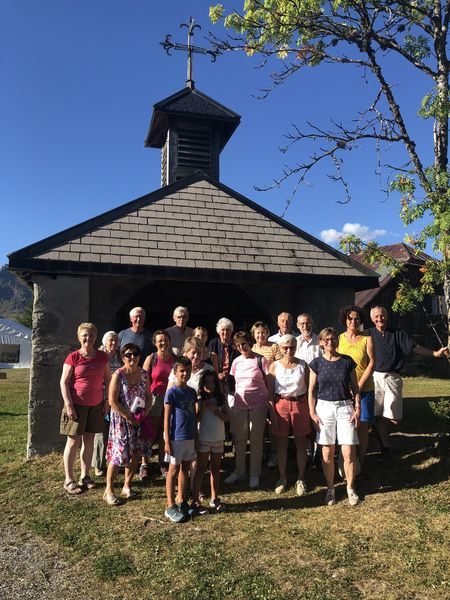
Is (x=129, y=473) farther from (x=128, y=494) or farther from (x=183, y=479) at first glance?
(x=183, y=479)

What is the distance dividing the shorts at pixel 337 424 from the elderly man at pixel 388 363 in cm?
126

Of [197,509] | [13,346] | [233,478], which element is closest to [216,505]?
[197,509]

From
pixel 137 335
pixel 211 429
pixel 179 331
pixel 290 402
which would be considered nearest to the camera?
pixel 211 429

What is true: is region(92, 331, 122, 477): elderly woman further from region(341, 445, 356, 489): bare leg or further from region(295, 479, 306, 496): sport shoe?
region(341, 445, 356, 489): bare leg

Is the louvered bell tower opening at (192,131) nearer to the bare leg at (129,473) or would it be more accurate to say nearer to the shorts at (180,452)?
the bare leg at (129,473)

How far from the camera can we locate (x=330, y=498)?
15.5 feet

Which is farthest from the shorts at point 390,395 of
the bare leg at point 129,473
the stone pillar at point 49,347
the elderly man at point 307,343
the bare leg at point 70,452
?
the stone pillar at point 49,347

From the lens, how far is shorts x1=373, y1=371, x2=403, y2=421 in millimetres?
5883

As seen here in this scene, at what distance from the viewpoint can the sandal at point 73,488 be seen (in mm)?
5129

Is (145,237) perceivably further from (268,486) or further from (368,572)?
(368,572)

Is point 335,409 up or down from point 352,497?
up

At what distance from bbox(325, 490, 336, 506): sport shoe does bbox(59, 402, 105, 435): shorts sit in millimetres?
2362

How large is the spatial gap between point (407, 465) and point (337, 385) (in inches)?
67.0

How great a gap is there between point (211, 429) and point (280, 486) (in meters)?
1.08
